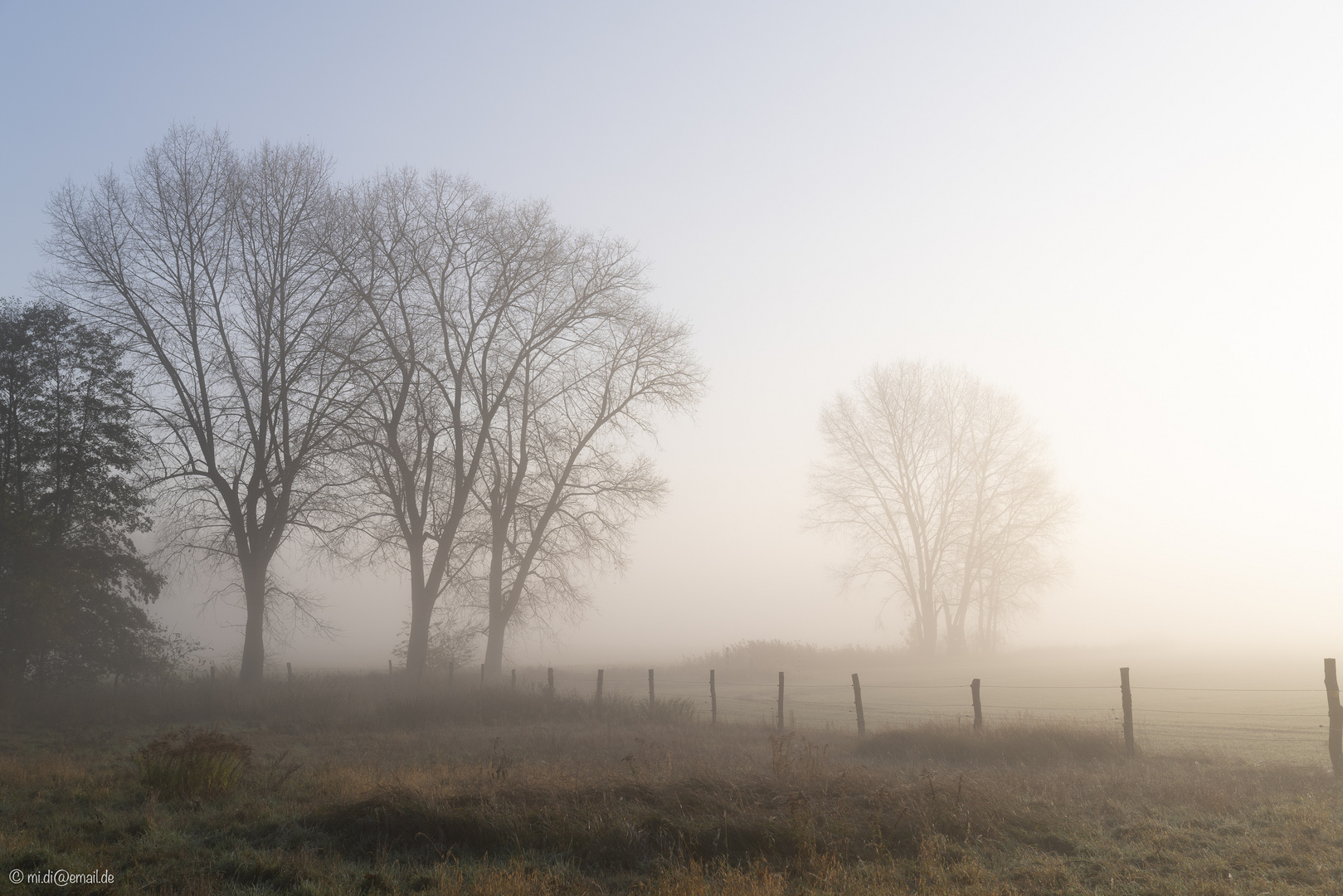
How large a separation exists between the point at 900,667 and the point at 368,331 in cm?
3174

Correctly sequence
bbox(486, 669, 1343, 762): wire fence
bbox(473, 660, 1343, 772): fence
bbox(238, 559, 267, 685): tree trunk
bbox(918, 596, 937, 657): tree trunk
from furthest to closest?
bbox(918, 596, 937, 657): tree trunk, bbox(238, 559, 267, 685): tree trunk, bbox(486, 669, 1343, 762): wire fence, bbox(473, 660, 1343, 772): fence

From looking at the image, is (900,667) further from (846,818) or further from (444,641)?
(846,818)

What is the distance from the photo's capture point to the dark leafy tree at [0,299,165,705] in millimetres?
20938

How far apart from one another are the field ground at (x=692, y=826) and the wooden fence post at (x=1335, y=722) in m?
0.43

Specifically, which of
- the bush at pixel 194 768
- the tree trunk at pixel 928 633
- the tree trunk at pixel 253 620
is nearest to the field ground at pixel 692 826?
the bush at pixel 194 768

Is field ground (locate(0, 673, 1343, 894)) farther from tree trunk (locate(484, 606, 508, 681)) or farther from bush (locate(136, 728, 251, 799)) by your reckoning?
tree trunk (locate(484, 606, 508, 681))

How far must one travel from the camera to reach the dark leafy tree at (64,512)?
68.7 feet

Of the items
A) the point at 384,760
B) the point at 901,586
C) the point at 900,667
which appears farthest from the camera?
the point at 901,586

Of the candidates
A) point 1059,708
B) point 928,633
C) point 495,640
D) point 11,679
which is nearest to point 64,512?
point 11,679

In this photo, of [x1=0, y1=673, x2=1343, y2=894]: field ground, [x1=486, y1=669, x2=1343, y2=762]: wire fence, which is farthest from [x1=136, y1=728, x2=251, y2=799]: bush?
[x1=486, y1=669, x2=1343, y2=762]: wire fence

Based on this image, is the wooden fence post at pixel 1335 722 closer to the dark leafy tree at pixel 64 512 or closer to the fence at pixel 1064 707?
the fence at pixel 1064 707

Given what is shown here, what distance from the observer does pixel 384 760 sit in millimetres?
13055

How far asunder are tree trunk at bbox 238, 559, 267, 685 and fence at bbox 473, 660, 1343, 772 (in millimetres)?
9552

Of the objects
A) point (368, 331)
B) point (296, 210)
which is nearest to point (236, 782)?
point (368, 331)
